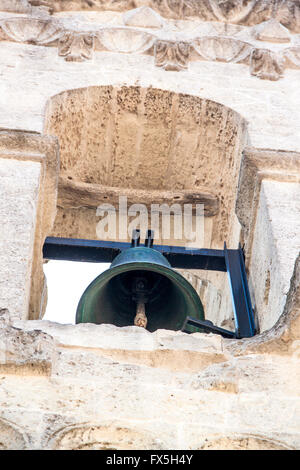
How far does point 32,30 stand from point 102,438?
17.0 feet

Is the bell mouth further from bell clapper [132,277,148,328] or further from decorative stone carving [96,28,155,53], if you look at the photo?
decorative stone carving [96,28,155,53]

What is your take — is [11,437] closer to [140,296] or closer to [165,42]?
[140,296]

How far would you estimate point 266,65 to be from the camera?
833 centimetres

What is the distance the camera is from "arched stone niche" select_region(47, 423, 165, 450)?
397cm

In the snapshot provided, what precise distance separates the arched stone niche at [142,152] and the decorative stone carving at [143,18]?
1.32 meters

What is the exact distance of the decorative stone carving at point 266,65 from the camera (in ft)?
26.9

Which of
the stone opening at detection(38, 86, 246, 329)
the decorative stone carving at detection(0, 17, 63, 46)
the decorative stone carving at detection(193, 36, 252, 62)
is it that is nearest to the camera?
the stone opening at detection(38, 86, 246, 329)

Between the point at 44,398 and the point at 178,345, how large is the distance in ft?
2.54

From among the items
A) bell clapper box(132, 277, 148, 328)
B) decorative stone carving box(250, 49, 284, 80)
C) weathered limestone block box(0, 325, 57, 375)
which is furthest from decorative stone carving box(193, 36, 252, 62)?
weathered limestone block box(0, 325, 57, 375)

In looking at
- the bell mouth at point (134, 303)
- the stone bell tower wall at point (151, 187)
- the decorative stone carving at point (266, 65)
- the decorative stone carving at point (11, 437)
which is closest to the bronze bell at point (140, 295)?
the bell mouth at point (134, 303)

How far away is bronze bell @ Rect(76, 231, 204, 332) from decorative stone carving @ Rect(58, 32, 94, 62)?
8.25 feet

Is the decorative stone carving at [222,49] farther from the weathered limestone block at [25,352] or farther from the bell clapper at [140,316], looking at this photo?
the weathered limestone block at [25,352]
